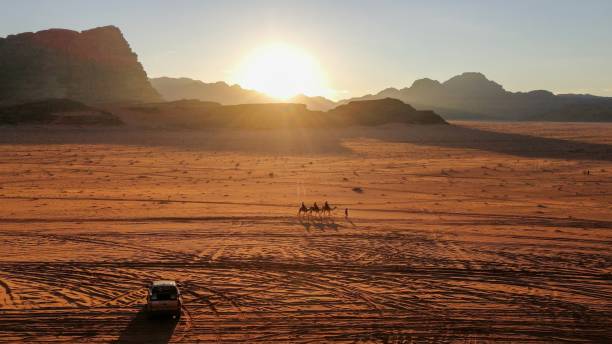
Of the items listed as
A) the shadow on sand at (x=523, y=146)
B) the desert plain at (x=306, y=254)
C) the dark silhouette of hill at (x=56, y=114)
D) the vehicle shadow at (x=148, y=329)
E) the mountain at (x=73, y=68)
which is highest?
the mountain at (x=73, y=68)

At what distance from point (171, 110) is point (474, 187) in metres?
68.3

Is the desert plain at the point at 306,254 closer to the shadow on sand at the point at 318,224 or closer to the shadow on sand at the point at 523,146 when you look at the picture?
the shadow on sand at the point at 318,224

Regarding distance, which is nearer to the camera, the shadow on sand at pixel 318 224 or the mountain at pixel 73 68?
the shadow on sand at pixel 318 224

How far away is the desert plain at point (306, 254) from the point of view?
1289 centimetres

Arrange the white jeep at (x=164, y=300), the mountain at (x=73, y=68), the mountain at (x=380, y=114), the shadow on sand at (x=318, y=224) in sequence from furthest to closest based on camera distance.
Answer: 1. the mountain at (x=73, y=68)
2. the mountain at (x=380, y=114)
3. the shadow on sand at (x=318, y=224)
4. the white jeep at (x=164, y=300)

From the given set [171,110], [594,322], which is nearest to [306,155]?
[594,322]

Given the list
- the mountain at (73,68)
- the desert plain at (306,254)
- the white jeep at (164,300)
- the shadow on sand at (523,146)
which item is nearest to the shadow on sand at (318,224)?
the desert plain at (306,254)

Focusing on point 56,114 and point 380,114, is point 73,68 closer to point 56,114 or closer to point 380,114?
point 56,114

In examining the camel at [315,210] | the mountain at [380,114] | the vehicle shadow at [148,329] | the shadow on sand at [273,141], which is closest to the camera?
the vehicle shadow at [148,329]

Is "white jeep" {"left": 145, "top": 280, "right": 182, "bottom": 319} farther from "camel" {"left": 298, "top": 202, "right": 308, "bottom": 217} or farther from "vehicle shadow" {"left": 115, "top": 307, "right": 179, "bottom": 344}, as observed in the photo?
"camel" {"left": 298, "top": 202, "right": 308, "bottom": 217}

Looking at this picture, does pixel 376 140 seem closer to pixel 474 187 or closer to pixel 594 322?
pixel 474 187

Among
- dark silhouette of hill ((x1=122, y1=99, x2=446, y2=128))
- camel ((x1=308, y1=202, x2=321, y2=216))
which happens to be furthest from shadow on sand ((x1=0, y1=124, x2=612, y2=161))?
camel ((x1=308, y1=202, x2=321, y2=216))

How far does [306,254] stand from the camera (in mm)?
18453

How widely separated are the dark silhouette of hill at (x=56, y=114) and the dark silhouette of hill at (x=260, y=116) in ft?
17.4
